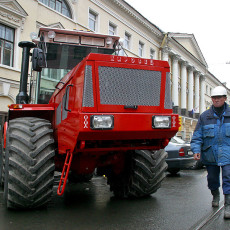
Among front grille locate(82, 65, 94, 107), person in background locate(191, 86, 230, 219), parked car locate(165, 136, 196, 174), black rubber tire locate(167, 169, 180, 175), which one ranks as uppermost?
front grille locate(82, 65, 94, 107)

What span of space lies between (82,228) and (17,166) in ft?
4.03

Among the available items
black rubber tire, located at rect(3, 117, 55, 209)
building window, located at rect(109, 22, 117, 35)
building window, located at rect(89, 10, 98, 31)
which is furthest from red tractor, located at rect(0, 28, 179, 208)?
building window, located at rect(109, 22, 117, 35)

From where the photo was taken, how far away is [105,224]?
4336mm

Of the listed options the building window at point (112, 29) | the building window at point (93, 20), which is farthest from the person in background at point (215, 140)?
the building window at point (112, 29)

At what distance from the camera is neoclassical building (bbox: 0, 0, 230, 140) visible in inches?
643

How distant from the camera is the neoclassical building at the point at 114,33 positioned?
16.3 meters

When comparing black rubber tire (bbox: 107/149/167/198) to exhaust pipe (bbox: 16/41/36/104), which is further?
exhaust pipe (bbox: 16/41/36/104)

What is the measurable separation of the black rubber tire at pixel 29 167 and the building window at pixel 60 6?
15.5 m

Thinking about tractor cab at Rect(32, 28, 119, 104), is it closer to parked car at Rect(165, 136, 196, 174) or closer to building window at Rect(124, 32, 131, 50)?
parked car at Rect(165, 136, 196, 174)

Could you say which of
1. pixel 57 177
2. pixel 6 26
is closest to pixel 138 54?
pixel 6 26

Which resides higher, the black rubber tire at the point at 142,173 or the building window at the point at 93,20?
the building window at the point at 93,20

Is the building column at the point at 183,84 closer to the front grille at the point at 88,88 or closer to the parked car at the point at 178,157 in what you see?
the parked car at the point at 178,157

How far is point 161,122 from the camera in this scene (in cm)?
476

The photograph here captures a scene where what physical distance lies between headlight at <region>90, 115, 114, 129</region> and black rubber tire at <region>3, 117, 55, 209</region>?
841mm
